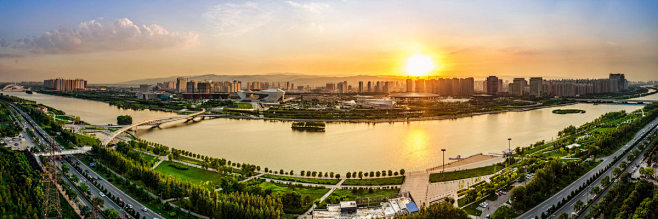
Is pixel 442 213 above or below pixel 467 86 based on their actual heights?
below

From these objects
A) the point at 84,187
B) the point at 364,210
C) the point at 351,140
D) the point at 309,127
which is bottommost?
the point at 364,210

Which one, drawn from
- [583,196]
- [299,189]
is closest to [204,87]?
[299,189]

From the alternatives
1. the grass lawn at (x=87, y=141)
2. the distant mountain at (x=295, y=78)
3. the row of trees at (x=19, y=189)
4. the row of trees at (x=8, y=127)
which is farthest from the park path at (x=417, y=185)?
the distant mountain at (x=295, y=78)

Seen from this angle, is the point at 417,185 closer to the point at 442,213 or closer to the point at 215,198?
the point at 442,213

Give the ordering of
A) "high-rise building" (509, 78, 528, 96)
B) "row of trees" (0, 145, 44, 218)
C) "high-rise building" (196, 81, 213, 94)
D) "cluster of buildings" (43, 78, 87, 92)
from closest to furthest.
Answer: "row of trees" (0, 145, 44, 218), "high-rise building" (509, 78, 528, 96), "high-rise building" (196, 81, 213, 94), "cluster of buildings" (43, 78, 87, 92)

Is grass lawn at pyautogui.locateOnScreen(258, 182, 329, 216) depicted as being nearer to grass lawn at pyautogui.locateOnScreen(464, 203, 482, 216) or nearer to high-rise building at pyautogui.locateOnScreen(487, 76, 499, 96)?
grass lawn at pyautogui.locateOnScreen(464, 203, 482, 216)

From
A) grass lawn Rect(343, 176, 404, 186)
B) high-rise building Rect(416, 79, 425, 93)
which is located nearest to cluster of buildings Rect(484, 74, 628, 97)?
high-rise building Rect(416, 79, 425, 93)
